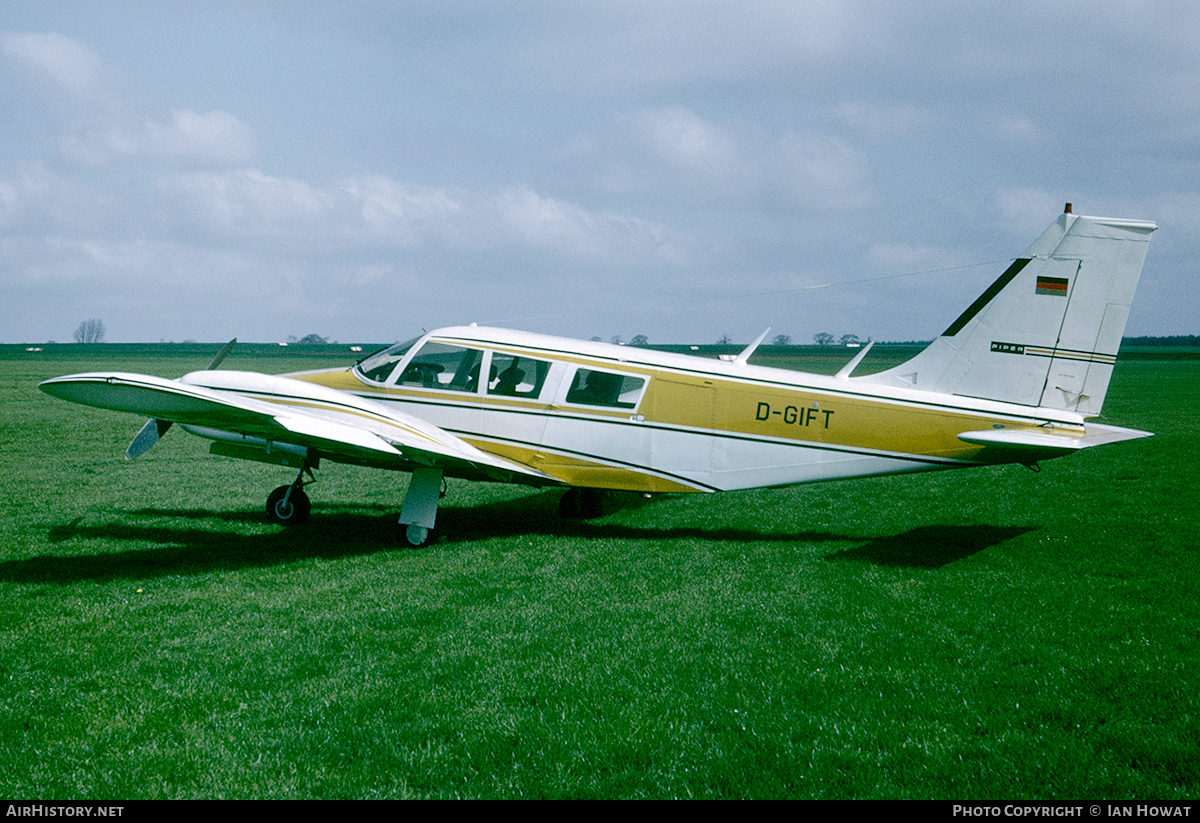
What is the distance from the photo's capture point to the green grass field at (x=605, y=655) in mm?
4547

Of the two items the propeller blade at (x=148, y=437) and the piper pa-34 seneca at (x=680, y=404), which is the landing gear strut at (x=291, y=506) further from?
the propeller blade at (x=148, y=437)

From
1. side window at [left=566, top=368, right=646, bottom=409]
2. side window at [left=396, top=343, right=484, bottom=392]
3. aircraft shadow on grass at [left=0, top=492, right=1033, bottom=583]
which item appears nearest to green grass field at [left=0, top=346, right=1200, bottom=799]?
aircraft shadow on grass at [left=0, top=492, right=1033, bottom=583]

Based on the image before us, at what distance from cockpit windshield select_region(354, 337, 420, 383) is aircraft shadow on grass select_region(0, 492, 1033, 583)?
2179 mm

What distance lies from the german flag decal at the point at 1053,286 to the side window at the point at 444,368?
6950 millimetres

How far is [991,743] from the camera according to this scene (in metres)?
4.79

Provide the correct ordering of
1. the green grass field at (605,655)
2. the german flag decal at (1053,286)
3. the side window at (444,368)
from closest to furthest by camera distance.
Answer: the green grass field at (605,655) < the german flag decal at (1053,286) < the side window at (444,368)

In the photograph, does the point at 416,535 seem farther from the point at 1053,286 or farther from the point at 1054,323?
the point at 1053,286

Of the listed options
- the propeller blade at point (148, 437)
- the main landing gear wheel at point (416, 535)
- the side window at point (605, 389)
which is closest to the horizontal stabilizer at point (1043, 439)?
the side window at point (605, 389)

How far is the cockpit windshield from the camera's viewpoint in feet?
36.9

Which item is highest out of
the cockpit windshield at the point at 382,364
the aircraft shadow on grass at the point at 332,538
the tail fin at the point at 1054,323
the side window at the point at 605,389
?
the tail fin at the point at 1054,323

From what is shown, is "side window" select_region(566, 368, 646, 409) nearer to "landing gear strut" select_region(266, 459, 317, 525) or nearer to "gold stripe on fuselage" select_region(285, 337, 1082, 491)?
"gold stripe on fuselage" select_region(285, 337, 1082, 491)

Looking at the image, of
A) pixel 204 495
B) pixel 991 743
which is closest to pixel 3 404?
pixel 204 495
